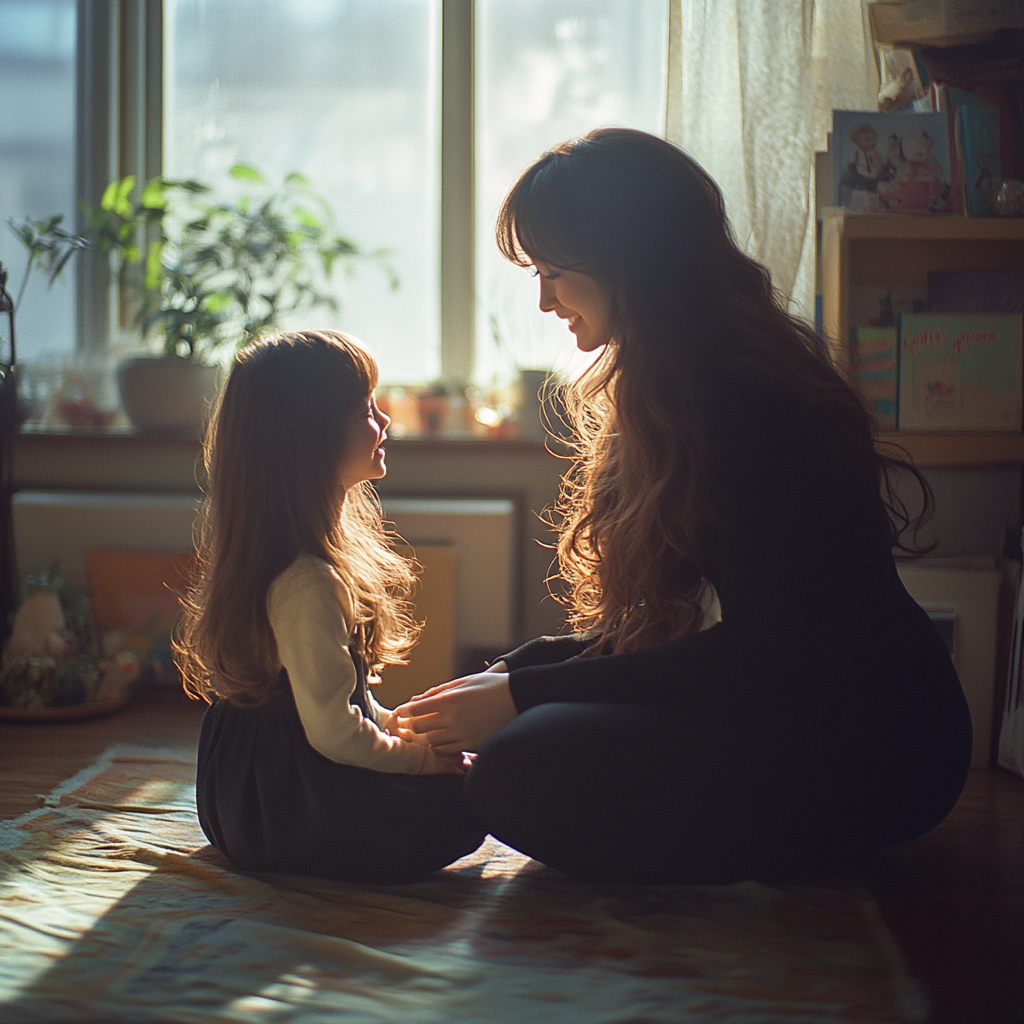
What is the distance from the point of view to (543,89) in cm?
250

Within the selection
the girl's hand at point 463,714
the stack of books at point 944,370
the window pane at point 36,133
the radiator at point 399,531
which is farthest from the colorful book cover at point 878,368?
the window pane at point 36,133

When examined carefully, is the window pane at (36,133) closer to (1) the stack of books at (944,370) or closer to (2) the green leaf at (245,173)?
(2) the green leaf at (245,173)

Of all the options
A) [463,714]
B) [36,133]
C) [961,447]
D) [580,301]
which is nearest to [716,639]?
[463,714]

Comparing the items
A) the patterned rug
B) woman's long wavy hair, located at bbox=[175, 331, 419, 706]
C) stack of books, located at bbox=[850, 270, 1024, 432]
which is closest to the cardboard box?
stack of books, located at bbox=[850, 270, 1024, 432]

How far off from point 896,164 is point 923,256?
0.20 metres

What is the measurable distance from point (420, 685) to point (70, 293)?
1377 millimetres

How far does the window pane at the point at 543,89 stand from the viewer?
247 cm

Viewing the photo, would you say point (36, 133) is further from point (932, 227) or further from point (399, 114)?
point (932, 227)

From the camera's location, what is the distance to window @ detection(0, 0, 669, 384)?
249 cm

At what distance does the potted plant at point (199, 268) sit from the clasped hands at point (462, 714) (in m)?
1.32

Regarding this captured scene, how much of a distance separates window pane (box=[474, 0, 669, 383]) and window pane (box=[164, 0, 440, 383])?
144mm

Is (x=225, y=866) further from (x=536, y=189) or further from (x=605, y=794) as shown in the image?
(x=536, y=189)

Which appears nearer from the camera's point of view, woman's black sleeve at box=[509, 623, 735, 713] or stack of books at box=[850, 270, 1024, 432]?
woman's black sleeve at box=[509, 623, 735, 713]

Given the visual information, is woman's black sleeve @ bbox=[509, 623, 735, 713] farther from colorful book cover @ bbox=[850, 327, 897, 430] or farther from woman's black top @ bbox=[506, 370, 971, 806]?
colorful book cover @ bbox=[850, 327, 897, 430]
